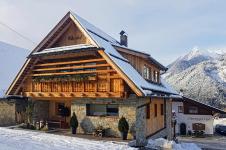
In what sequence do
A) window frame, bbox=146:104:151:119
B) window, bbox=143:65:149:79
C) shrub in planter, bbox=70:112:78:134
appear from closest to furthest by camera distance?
shrub in planter, bbox=70:112:78:134
window frame, bbox=146:104:151:119
window, bbox=143:65:149:79

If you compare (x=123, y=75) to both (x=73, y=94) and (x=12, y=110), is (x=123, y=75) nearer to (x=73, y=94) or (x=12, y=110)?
(x=73, y=94)

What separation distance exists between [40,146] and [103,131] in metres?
5.71

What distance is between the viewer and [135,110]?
2031cm

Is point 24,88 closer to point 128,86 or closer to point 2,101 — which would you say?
point 2,101

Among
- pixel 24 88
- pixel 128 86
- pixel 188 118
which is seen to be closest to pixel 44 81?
pixel 24 88

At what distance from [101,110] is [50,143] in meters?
5.25

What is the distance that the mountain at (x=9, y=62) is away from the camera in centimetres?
3294

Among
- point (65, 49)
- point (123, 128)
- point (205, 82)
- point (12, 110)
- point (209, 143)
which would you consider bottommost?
point (209, 143)

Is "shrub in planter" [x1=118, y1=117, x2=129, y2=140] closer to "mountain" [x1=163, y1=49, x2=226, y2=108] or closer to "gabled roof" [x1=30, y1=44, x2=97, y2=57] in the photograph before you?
"gabled roof" [x1=30, y1=44, x2=97, y2=57]

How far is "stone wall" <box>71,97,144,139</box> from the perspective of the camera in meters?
20.4

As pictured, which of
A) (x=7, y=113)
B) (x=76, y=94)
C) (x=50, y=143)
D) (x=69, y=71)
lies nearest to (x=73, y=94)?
(x=76, y=94)

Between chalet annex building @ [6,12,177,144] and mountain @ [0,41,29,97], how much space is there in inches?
336

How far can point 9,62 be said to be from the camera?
120ft

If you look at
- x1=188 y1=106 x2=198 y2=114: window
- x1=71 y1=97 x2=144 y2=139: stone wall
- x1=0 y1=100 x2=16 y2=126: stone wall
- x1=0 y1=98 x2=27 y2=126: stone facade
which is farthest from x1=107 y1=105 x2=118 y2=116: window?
x1=188 y1=106 x2=198 y2=114: window
